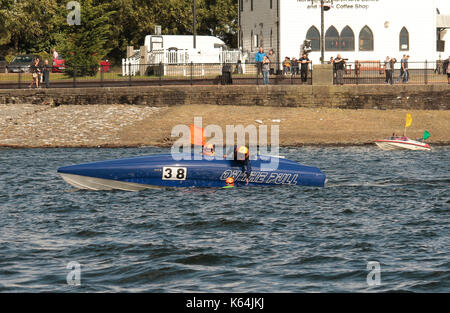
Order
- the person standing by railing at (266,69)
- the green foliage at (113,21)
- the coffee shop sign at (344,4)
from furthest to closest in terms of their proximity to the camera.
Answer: the green foliage at (113,21) < the coffee shop sign at (344,4) < the person standing by railing at (266,69)

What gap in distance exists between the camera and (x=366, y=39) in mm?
50969

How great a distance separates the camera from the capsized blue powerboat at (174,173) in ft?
63.3

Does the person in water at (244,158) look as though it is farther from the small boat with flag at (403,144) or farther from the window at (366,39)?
the window at (366,39)

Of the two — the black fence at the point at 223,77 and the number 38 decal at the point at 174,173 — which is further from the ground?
the black fence at the point at 223,77

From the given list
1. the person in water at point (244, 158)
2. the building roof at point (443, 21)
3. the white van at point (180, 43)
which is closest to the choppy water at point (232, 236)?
the person in water at point (244, 158)

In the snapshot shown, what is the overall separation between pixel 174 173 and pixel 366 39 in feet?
111

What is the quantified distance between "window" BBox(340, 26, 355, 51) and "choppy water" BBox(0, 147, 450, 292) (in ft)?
91.6

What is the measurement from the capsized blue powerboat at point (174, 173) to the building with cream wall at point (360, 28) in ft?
103

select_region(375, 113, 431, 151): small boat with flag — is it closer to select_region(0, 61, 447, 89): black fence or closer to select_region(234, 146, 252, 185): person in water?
select_region(0, 61, 447, 89): black fence

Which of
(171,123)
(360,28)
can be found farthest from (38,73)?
(360,28)

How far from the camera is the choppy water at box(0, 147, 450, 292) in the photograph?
12062mm

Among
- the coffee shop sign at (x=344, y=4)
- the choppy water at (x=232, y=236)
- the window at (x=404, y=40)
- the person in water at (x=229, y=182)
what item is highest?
the coffee shop sign at (x=344, y=4)

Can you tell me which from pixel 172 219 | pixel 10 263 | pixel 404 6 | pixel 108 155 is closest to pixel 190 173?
pixel 172 219

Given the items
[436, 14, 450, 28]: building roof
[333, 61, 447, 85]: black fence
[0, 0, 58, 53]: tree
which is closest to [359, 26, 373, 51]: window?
[436, 14, 450, 28]: building roof
